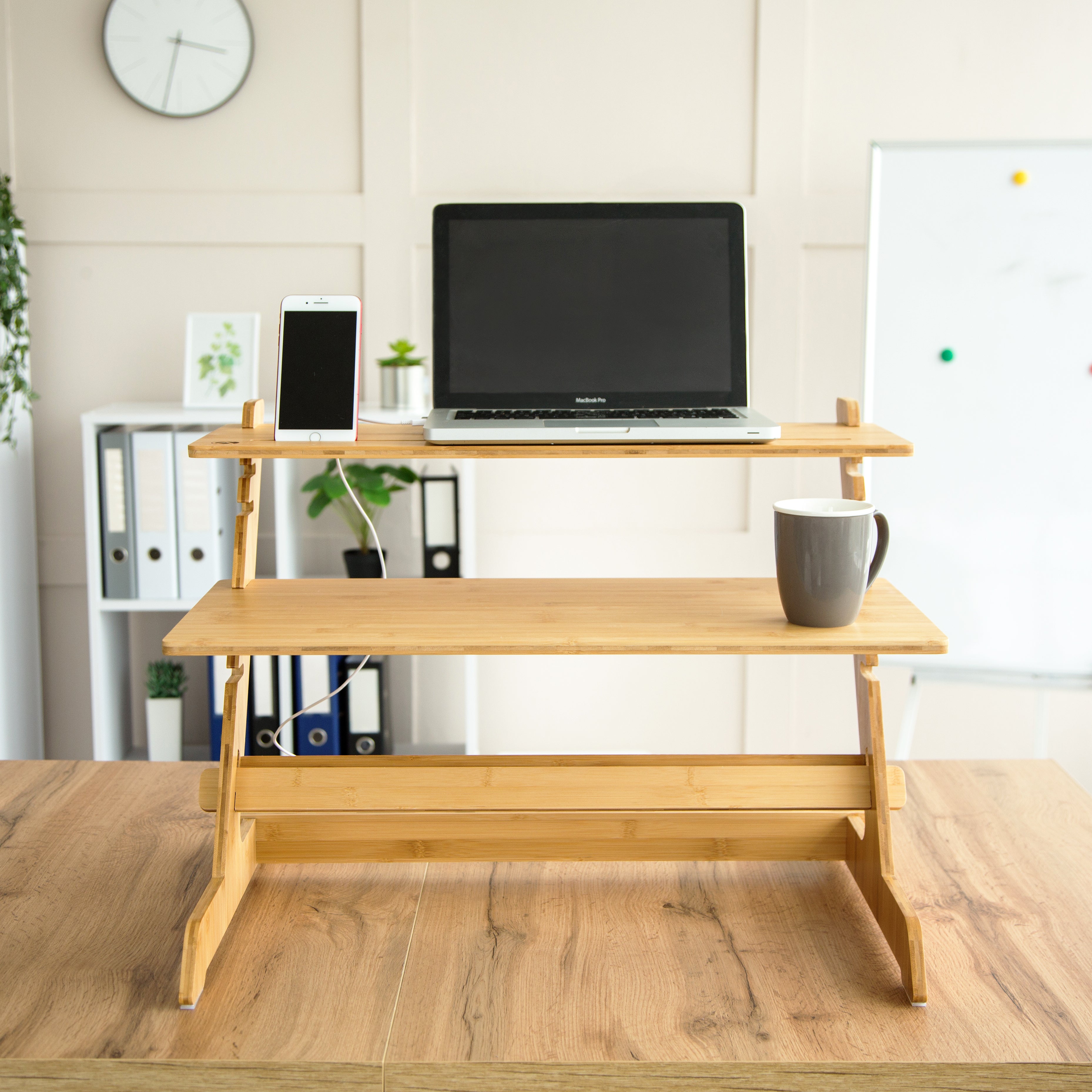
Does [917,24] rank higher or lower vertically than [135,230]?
higher

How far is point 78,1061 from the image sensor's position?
0.91 metres

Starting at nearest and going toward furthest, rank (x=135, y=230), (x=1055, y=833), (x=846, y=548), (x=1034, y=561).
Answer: (x=846, y=548), (x=1055, y=833), (x=1034, y=561), (x=135, y=230)

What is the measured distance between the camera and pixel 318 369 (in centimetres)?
129

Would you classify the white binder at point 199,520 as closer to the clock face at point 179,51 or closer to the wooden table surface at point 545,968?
the clock face at point 179,51

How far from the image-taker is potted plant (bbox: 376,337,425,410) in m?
2.43

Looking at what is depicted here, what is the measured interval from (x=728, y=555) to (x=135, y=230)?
1.67 meters

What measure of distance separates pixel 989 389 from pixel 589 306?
4.42 feet

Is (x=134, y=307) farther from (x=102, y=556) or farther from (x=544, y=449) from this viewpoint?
(x=544, y=449)

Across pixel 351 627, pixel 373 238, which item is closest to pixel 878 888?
pixel 351 627

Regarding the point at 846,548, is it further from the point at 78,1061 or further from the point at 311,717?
the point at 311,717

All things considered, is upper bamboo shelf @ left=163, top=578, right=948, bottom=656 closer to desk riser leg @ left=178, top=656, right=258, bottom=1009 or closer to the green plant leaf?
desk riser leg @ left=178, top=656, right=258, bottom=1009

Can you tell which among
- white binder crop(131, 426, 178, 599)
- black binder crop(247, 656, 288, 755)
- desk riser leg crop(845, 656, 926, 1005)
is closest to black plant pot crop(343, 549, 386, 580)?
black binder crop(247, 656, 288, 755)

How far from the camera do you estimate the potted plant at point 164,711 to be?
2561mm

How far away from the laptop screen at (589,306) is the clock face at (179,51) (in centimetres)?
152
